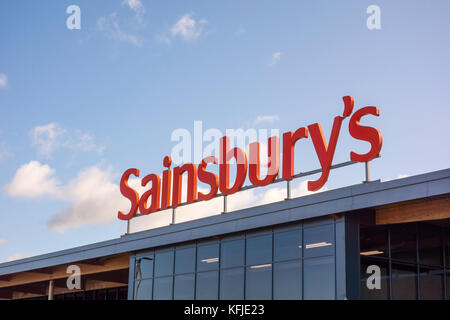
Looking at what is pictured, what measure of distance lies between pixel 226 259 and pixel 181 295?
3025mm

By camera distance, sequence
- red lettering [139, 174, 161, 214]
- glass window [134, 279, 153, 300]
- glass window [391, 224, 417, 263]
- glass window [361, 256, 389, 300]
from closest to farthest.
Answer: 1. glass window [361, 256, 389, 300]
2. glass window [391, 224, 417, 263]
3. glass window [134, 279, 153, 300]
4. red lettering [139, 174, 161, 214]

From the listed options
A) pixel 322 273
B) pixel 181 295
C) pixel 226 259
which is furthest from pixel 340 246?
pixel 181 295

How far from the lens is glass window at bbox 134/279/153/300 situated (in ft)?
102

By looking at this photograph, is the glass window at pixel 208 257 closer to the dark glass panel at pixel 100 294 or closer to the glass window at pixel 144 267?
the glass window at pixel 144 267

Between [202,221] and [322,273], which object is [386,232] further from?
[202,221]

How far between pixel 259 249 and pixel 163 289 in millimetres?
6121

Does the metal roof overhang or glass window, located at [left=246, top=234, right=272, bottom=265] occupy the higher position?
the metal roof overhang

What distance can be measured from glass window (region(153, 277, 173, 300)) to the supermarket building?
44mm

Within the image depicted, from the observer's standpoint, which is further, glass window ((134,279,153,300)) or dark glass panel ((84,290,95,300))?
dark glass panel ((84,290,95,300))

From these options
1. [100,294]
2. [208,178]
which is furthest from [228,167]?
[100,294]

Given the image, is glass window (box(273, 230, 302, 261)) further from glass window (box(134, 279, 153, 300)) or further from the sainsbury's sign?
glass window (box(134, 279, 153, 300))

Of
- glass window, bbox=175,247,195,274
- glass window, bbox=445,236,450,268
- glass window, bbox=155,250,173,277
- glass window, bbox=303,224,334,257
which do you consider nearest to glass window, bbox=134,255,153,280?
glass window, bbox=155,250,173,277

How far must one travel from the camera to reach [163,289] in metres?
30.3

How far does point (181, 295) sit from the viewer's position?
2916 centimetres
